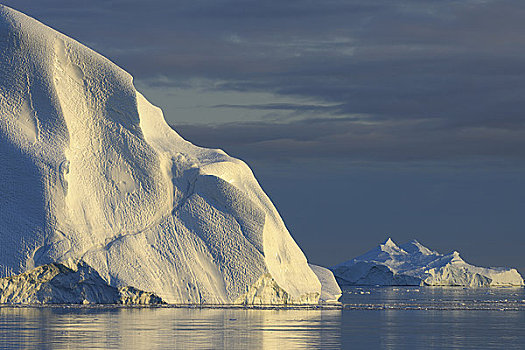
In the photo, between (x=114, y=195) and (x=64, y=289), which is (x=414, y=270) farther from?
(x=64, y=289)

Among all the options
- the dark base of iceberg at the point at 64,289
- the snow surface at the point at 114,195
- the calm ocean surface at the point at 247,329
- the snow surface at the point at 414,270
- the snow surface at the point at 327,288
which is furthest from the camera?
the snow surface at the point at 414,270

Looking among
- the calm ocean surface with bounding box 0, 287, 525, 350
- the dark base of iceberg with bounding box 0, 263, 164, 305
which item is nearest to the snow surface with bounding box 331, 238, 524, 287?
the calm ocean surface with bounding box 0, 287, 525, 350

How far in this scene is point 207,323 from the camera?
3216cm

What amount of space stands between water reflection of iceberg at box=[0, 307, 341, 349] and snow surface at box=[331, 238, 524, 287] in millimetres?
96395

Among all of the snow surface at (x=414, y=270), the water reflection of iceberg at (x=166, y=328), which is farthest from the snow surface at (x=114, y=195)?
the snow surface at (x=414, y=270)

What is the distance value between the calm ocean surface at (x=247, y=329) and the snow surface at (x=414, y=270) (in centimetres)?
9361

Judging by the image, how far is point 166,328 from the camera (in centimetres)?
2930

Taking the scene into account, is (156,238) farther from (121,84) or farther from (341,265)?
(341,265)

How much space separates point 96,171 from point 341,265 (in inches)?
3839

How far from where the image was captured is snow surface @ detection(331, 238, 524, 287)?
13600cm

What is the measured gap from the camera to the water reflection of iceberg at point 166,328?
24.3 meters

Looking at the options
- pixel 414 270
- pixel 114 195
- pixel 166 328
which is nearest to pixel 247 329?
pixel 166 328

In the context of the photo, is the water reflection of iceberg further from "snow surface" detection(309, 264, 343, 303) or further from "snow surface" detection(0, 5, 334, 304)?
"snow surface" detection(309, 264, 343, 303)

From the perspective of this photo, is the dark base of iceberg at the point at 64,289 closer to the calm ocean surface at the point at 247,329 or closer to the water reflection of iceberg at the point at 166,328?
the calm ocean surface at the point at 247,329
